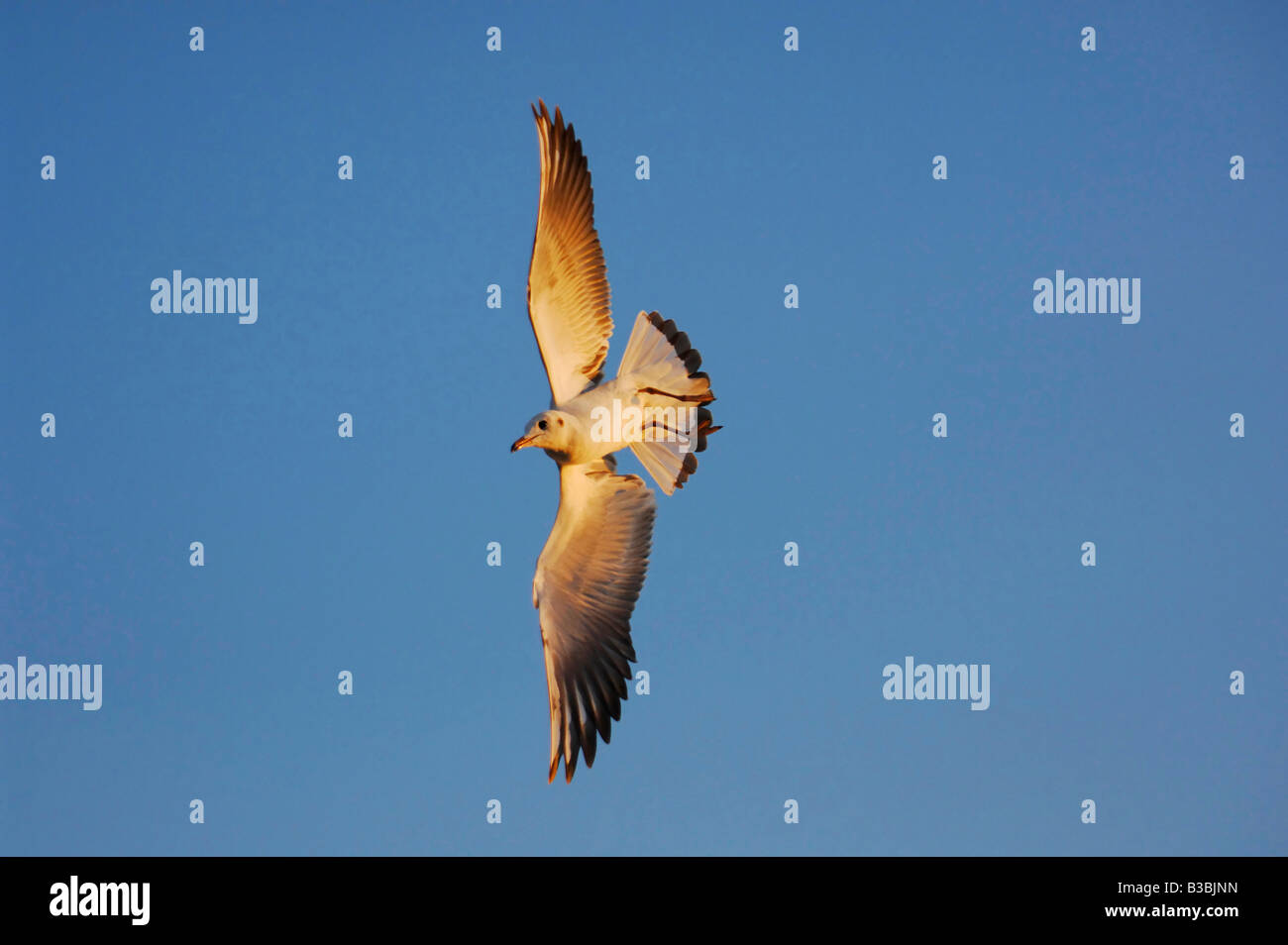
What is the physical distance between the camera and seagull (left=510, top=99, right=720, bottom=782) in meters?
9.38

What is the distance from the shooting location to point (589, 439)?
9344mm

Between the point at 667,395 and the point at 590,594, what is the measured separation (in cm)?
133

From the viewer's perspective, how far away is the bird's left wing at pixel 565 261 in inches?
368

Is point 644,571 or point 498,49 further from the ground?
point 498,49

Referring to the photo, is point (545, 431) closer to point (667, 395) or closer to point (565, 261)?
point (667, 395)

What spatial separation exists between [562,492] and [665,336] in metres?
1.12

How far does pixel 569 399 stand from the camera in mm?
9578

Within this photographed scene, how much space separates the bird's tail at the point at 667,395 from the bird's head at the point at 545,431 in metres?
0.50

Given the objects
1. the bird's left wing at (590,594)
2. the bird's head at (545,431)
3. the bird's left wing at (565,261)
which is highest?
the bird's left wing at (565,261)

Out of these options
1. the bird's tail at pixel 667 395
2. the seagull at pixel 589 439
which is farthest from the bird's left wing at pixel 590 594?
the bird's tail at pixel 667 395

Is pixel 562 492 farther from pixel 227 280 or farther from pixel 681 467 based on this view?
pixel 227 280

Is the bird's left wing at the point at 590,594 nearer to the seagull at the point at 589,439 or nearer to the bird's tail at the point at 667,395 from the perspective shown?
the seagull at the point at 589,439

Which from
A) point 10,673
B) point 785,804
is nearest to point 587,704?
point 785,804

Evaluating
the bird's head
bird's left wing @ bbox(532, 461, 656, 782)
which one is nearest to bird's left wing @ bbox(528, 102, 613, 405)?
the bird's head
